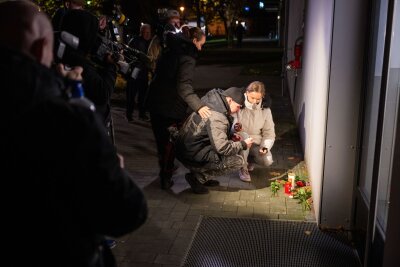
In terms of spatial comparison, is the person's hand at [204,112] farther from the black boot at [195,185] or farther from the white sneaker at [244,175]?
the white sneaker at [244,175]

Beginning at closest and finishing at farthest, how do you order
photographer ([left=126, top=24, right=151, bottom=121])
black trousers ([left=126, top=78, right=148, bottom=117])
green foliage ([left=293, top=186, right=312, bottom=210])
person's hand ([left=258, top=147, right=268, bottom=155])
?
1. green foliage ([left=293, top=186, right=312, bottom=210])
2. person's hand ([left=258, top=147, right=268, bottom=155])
3. photographer ([left=126, top=24, right=151, bottom=121])
4. black trousers ([left=126, top=78, right=148, bottom=117])

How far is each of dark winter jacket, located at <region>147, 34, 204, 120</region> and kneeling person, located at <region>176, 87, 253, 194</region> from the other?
194mm

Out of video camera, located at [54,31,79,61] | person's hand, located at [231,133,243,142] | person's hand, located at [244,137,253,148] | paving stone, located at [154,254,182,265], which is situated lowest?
paving stone, located at [154,254,182,265]

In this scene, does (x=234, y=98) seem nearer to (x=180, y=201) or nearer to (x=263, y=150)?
(x=263, y=150)

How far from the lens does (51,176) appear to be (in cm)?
162

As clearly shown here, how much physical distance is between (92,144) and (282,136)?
290 inches

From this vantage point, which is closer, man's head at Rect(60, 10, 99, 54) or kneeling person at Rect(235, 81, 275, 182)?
man's head at Rect(60, 10, 99, 54)

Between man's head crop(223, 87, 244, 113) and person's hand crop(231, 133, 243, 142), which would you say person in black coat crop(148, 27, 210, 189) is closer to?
man's head crop(223, 87, 244, 113)

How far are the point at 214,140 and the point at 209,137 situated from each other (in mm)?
85

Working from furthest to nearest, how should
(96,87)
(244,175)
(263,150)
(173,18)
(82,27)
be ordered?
(173,18), (244,175), (263,150), (82,27), (96,87)

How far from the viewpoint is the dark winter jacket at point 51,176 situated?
1.58m

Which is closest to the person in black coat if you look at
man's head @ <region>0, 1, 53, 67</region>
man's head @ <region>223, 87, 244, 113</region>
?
man's head @ <region>223, 87, 244, 113</region>

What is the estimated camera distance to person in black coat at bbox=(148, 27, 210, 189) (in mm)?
5602

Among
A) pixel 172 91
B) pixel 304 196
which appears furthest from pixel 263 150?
pixel 172 91
